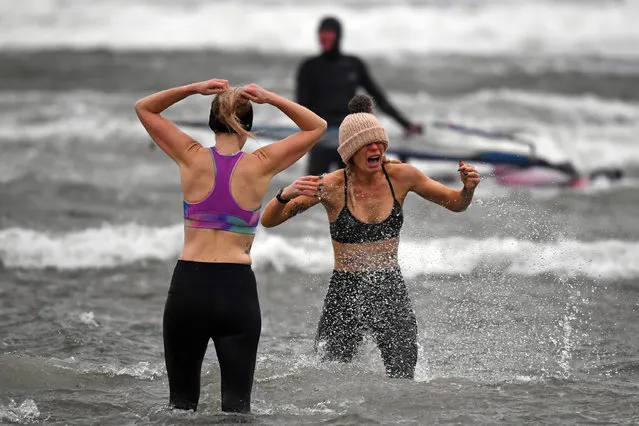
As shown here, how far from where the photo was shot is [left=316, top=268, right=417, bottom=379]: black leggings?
20.9 ft

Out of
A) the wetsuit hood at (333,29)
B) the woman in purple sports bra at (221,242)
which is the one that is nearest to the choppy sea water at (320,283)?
the woman in purple sports bra at (221,242)

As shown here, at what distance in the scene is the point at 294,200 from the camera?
20.2ft

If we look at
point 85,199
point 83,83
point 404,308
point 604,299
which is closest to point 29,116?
point 83,83

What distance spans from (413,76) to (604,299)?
2306 cm

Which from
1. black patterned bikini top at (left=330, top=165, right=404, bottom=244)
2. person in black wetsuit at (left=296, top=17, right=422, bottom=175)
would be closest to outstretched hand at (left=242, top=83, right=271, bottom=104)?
black patterned bikini top at (left=330, top=165, right=404, bottom=244)

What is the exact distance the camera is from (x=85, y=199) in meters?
15.2

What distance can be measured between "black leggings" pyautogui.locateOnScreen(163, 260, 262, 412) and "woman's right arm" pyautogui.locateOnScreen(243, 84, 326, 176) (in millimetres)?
505

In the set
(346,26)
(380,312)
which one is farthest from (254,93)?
(346,26)

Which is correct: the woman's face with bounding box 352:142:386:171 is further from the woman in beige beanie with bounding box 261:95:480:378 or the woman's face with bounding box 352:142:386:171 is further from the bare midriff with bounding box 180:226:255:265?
the bare midriff with bounding box 180:226:255:265

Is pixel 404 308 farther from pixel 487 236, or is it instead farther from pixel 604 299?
pixel 487 236

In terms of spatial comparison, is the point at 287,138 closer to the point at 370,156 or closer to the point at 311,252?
the point at 370,156

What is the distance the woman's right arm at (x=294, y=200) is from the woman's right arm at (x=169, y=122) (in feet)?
1.74

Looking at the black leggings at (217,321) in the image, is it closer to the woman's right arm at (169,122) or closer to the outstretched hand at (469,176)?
the woman's right arm at (169,122)

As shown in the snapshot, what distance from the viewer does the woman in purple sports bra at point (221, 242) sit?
216 inches
